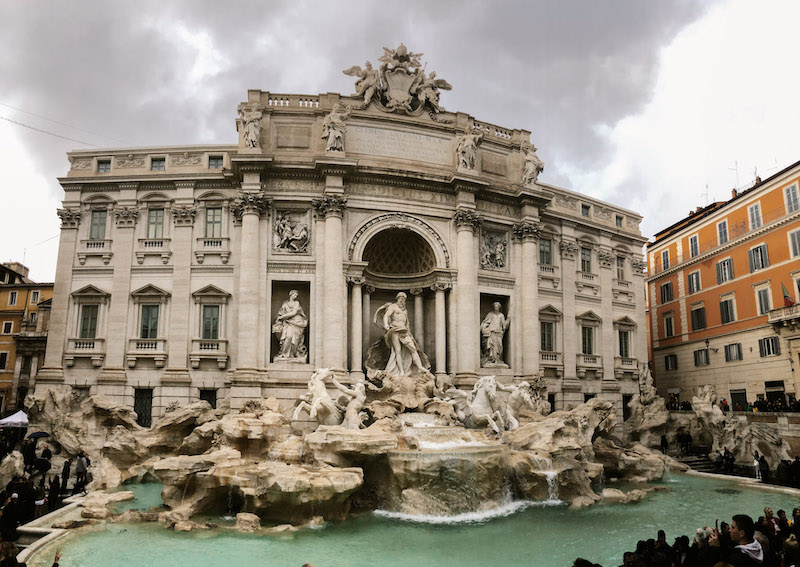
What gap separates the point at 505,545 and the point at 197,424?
42.5 feet

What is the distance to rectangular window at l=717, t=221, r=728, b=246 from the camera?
113ft

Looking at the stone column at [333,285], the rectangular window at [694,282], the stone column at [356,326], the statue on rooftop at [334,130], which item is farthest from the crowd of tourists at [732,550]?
the rectangular window at [694,282]

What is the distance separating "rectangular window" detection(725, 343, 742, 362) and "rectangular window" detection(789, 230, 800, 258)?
237 inches

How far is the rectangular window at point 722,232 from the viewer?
34.4 m

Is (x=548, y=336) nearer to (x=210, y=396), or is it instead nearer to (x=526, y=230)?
(x=526, y=230)

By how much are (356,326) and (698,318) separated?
2337 cm

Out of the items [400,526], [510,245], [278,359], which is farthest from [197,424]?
[510,245]

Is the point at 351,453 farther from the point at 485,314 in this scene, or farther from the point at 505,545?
the point at 485,314

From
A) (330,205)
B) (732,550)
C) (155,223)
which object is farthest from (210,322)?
(732,550)

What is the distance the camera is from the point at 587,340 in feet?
102

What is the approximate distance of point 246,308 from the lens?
23609 millimetres

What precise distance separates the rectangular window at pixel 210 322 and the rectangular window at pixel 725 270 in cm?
2832

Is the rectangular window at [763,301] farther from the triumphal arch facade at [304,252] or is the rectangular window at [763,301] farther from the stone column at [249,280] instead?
the stone column at [249,280]

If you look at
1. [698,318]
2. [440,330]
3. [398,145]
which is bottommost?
[440,330]
